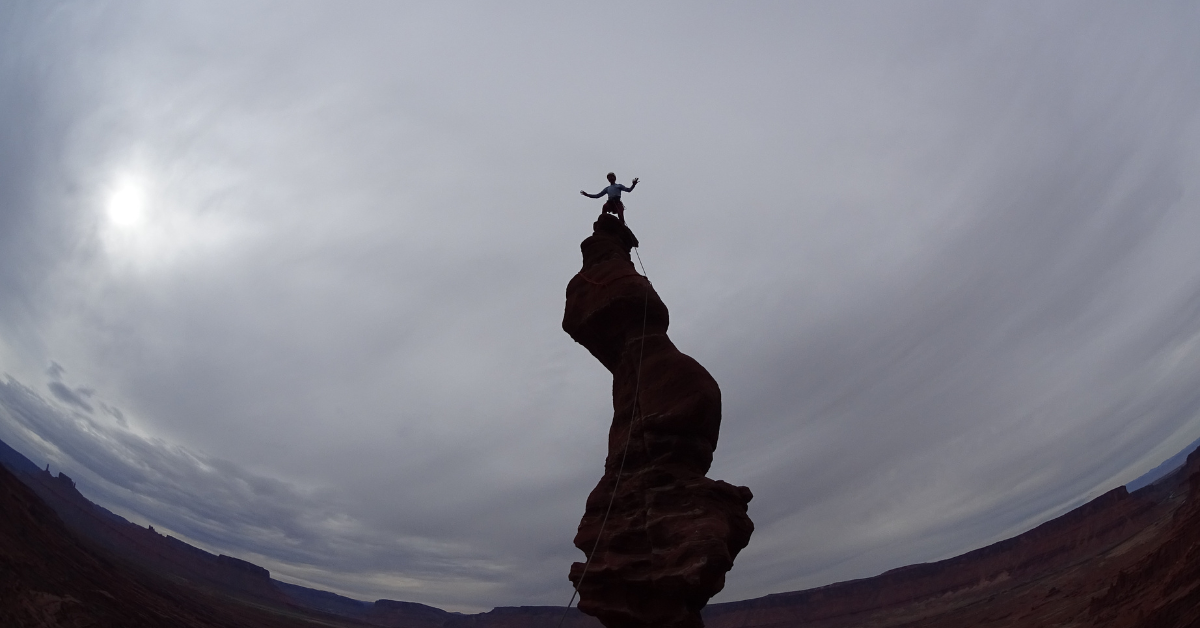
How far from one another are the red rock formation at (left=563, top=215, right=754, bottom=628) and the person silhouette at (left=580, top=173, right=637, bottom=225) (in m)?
3.51

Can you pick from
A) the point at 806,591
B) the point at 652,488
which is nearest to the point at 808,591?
the point at 806,591

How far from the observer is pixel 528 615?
147m

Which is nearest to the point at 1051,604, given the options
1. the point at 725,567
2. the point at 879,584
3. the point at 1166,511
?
the point at 1166,511

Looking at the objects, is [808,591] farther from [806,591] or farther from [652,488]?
[652,488]

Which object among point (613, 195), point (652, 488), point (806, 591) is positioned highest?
point (613, 195)

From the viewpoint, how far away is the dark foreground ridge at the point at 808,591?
128ft

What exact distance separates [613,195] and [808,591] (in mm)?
138404

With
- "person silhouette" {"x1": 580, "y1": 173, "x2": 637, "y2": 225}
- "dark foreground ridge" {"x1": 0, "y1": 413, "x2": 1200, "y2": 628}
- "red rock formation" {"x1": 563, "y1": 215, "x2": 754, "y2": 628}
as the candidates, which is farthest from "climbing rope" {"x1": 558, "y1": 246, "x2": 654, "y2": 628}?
"dark foreground ridge" {"x1": 0, "y1": 413, "x2": 1200, "y2": 628}

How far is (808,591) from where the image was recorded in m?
126

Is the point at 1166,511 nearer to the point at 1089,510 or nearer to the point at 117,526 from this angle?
the point at 1089,510

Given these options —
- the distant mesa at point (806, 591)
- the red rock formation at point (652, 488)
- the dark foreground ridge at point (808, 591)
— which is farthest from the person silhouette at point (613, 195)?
the dark foreground ridge at point (808, 591)

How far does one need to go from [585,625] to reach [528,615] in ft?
66.0

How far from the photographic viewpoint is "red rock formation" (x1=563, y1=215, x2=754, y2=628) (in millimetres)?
12750

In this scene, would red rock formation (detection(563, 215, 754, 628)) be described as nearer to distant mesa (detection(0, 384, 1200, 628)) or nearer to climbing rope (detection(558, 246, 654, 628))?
climbing rope (detection(558, 246, 654, 628))
